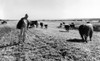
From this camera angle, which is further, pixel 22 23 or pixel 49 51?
pixel 22 23

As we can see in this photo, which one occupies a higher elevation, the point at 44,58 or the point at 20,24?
the point at 20,24

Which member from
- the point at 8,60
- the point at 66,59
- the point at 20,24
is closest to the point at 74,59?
the point at 66,59

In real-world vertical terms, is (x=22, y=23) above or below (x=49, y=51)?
above

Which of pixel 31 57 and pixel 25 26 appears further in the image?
pixel 25 26

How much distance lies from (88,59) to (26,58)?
3.67 metres

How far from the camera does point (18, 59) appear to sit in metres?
8.75

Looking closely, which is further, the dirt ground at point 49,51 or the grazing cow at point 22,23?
the grazing cow at point 22,23

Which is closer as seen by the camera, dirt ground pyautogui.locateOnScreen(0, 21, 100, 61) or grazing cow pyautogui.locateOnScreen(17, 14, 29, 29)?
dirt ground pyautogui.locateOnScreen(0, 21, 100, 61)

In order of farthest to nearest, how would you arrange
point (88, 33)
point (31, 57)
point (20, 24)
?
point (88, 33) → point (20, 24) → point (31, 57)

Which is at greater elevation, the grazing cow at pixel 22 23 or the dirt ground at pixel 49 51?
the grazing cow at pixel 22 23

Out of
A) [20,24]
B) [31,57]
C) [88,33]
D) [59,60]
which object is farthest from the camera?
[88,33]

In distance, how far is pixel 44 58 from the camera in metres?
9.05

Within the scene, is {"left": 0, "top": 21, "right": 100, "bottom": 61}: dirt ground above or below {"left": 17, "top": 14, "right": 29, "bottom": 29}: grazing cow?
below

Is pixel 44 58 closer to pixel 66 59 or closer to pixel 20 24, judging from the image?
pixel 66 59
